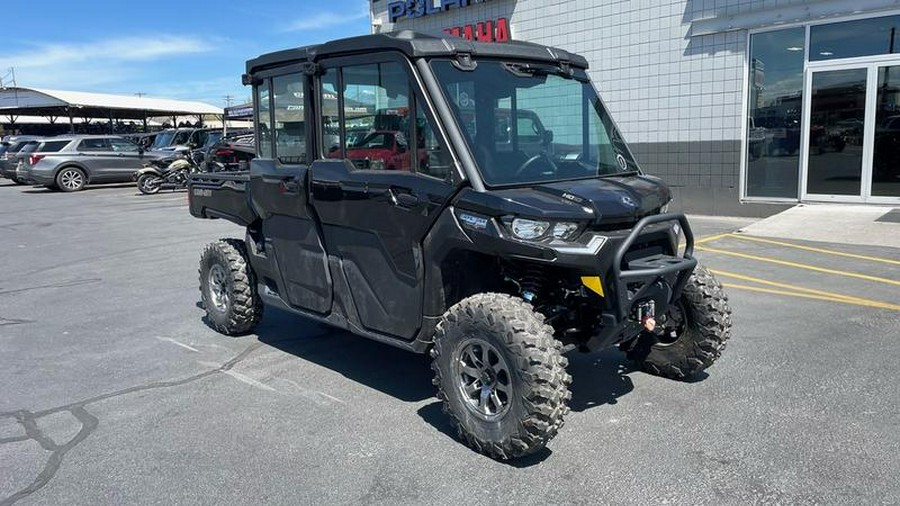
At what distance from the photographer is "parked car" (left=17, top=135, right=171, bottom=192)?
77.1 feet

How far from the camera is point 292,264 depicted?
5.29 m

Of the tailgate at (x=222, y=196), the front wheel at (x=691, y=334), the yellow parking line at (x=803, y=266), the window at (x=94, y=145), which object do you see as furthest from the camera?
the window at (x=94, y=145)

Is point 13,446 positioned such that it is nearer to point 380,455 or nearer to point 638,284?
point 380,455

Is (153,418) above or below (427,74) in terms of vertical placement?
below

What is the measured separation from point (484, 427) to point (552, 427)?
0.40 m

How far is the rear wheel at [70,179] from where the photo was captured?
77.8ft

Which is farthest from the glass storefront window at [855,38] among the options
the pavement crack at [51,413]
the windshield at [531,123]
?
the pavement crack at [51,413]

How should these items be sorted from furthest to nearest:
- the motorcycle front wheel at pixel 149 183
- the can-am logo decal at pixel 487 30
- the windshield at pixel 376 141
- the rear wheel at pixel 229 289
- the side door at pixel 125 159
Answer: the side door at pixel 125 159, the motorcycle front wheel at pixel 149 183, the can-am logo decal at pixel 487 30, the rear wheel at pixel 229 289, the windshield at pixel 376 141

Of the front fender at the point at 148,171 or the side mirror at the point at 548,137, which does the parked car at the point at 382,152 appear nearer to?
the side mirror at the point at 548,137

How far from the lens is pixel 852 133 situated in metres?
12.0

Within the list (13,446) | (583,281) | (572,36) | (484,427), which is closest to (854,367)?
(583,281)

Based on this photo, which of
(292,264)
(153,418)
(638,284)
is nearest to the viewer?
(638,284)

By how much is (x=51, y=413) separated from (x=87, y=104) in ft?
119

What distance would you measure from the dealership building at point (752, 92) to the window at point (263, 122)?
8485mm
